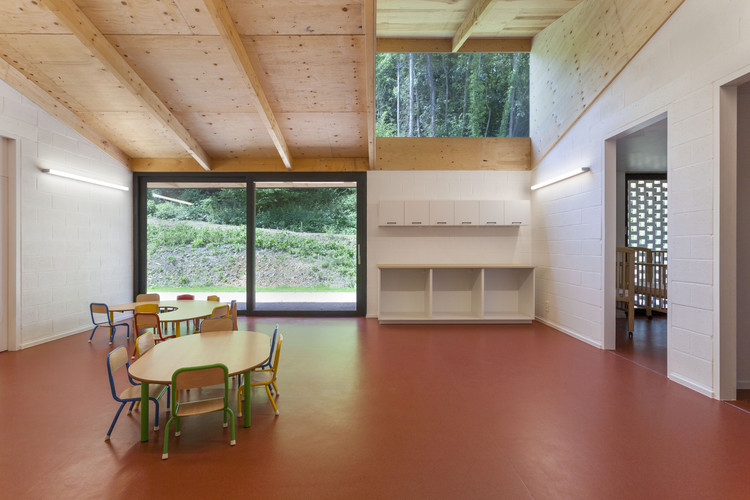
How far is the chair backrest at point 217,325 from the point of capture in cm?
376

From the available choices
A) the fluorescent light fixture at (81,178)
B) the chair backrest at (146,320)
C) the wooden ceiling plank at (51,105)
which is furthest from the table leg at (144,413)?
the wooden ceiling plank at (51,105)

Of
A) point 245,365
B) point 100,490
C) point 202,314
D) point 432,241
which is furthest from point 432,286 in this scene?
point 100,490

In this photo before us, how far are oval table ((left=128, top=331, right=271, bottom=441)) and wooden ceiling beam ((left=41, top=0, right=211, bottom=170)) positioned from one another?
3549 mm

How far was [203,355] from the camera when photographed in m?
2.84

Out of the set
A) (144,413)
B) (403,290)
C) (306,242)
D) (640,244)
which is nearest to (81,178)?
(306,242)

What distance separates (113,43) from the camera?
4.47 meters

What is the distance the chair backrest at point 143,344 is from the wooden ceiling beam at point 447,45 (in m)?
Result: 6.32

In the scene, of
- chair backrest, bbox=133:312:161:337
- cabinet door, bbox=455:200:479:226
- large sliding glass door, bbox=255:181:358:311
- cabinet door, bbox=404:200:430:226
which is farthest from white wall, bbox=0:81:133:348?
cabinet door, bbox=455:200:479:226

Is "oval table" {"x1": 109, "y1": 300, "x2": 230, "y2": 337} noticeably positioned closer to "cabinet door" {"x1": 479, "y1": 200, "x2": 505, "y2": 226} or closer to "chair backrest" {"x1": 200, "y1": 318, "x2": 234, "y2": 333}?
"chair backrest" {"x1": 200, "y1": 318, "x2": 234, "y2": 333}

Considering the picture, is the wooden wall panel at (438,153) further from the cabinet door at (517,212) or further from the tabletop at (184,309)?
the tabletop at (184,309)

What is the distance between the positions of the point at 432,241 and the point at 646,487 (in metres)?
5.25

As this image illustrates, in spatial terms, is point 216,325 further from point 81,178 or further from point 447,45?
point 447,45

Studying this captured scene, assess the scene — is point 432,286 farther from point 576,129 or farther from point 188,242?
point 188,242

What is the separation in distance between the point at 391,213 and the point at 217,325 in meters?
3.92
